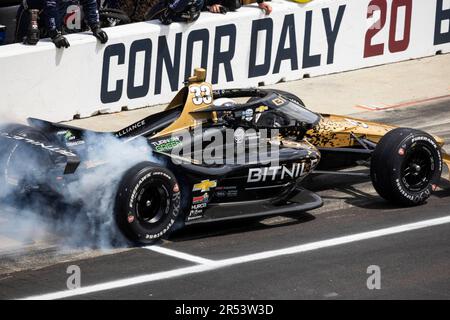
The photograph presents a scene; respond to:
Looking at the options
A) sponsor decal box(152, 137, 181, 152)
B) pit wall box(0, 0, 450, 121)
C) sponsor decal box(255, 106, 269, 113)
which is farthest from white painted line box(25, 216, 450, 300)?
pit wall box(0, 0, 450, 121)

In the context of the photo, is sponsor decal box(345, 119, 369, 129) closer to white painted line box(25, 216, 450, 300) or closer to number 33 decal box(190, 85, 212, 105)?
white painted line box(25, 216, 450, 300)

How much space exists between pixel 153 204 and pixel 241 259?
1066 millimetres

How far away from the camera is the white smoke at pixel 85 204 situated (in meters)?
10.2

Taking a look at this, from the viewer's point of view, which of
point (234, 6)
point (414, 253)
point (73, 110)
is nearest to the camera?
point (414, 253)

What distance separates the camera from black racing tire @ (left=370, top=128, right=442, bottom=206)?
447 inches

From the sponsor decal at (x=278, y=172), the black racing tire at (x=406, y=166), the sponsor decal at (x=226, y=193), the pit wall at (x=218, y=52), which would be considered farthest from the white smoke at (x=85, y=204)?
the pit wall at (x=218, y=52)

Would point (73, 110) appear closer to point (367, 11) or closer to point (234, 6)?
point (234, 6)

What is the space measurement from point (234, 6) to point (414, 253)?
7890mm

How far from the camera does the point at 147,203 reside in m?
10.2

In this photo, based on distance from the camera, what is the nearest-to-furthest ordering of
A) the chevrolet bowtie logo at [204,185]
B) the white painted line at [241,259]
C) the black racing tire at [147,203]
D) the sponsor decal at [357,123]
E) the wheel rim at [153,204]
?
the white painted line at [241,259] < the black racing tire at [147,203] < the wheel rim at [153,204] < the chevrolet bowtie logo at [204,185] < the sponsor decal at [357,123]

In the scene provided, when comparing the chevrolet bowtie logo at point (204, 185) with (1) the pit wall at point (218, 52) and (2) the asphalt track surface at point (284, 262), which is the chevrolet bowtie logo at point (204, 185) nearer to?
(2) the asphalt track surface at point (284, 262)

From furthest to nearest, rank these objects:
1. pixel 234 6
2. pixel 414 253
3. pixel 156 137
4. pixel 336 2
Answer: pixel 336 2, pixel 234 6, pixel 156 137, pixel 414 253
